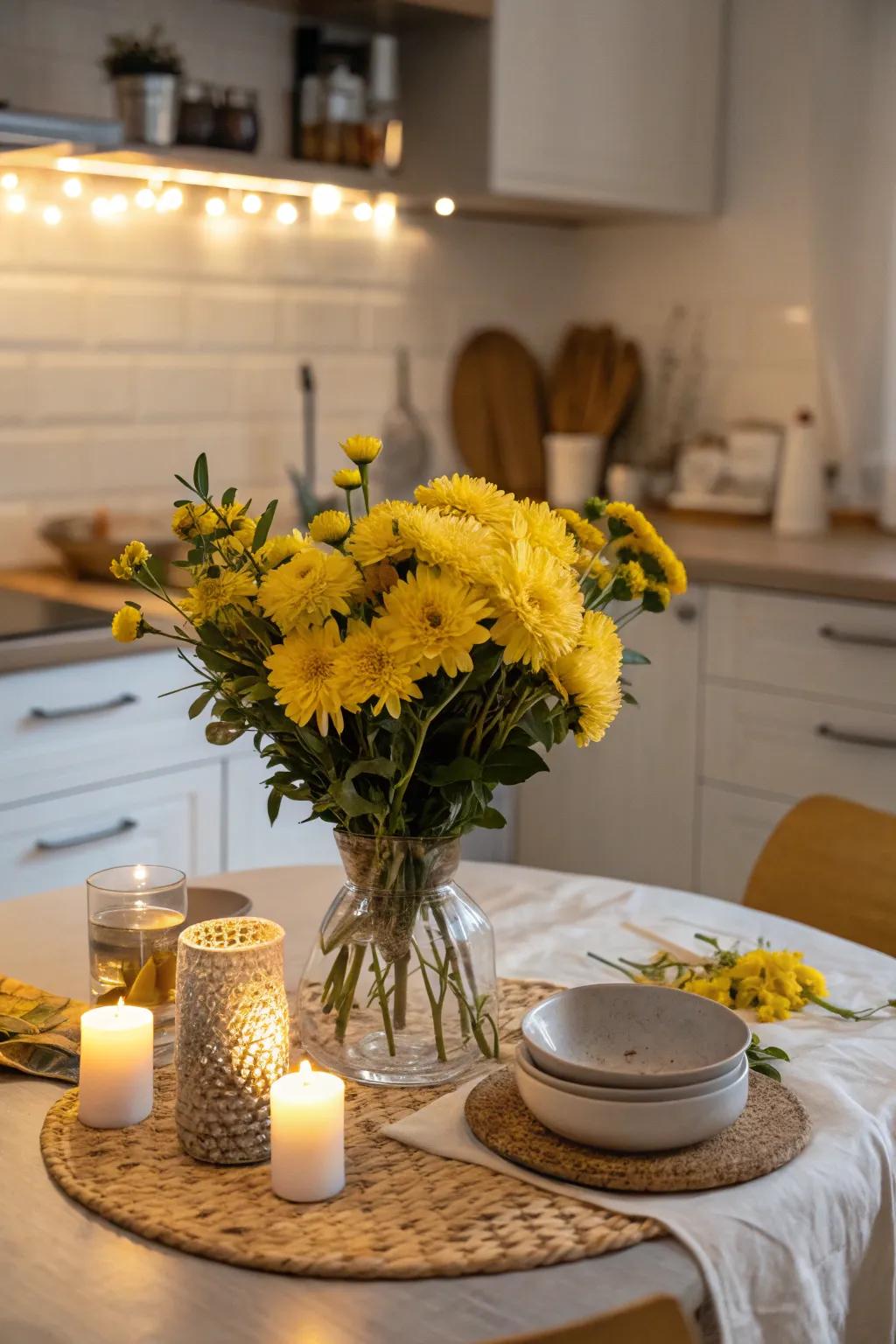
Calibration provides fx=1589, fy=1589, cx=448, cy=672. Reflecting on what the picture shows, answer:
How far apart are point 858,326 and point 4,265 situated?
1.80 metres

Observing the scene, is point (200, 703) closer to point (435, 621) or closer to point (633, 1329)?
point (435, 621)

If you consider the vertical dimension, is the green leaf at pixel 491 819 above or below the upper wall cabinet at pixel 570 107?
below

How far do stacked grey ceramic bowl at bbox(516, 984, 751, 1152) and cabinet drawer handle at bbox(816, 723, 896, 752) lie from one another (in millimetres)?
1753

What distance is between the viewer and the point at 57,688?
2.34m

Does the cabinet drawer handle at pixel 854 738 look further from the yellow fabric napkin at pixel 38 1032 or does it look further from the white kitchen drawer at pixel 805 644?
the yellow fabric napkin at pixel 38 1032

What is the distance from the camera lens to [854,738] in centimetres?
285

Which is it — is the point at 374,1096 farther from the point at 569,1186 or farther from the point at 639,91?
the point at 639,91

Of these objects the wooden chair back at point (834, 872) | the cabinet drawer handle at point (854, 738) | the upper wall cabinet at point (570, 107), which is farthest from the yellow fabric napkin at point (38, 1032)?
the upper wall cabinet at point (570, 107)

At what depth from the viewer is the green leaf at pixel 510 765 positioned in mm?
1121

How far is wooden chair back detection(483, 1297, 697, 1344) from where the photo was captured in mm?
722

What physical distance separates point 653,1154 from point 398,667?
1.18 feet

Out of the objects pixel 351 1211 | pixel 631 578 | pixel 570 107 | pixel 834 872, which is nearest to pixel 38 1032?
pixel 351 1211

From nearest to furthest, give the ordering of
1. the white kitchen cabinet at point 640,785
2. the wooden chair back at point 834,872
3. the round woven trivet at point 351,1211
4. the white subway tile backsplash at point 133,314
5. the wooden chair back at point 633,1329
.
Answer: the wooden chair back at point 633,1329 → the round woven trivet at point 351,1211 → the wooden chair back at point 834,872 → the white subway tile backsplash at point 133,314 → the white kitchen cabinet at point 640,785

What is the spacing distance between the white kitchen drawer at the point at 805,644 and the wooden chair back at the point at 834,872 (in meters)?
1.05
